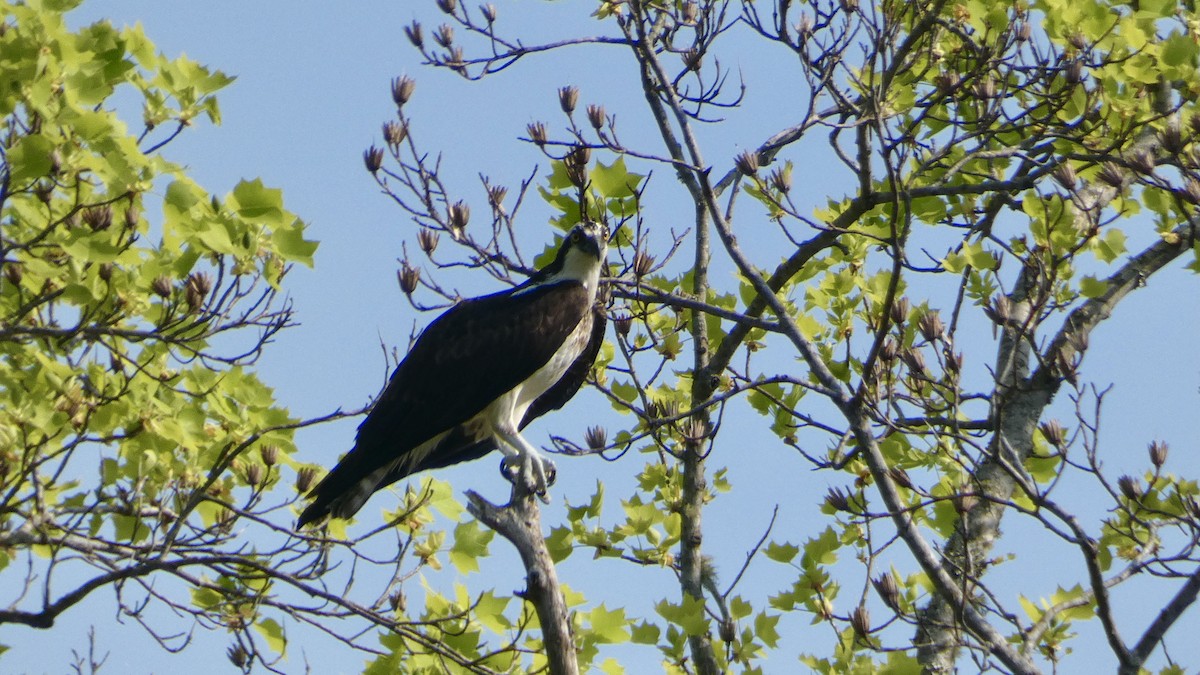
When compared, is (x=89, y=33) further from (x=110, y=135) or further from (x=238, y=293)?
(x=238, y=293)

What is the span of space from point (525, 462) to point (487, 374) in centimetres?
81

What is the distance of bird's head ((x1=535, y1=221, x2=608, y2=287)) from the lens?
7.15 meters

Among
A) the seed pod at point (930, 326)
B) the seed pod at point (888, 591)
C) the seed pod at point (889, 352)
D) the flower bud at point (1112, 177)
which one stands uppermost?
the flower bud at point (1112, 177)

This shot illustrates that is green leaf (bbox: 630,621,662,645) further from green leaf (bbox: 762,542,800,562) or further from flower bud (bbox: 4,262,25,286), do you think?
flower bud (bbox: 4,262,25,286)

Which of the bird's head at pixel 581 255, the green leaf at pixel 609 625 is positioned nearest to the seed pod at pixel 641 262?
the bird's head at pixel 581 255

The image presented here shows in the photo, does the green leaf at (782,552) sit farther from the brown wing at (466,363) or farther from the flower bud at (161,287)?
the flower bud at (161,287)

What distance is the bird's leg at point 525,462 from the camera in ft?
22.4

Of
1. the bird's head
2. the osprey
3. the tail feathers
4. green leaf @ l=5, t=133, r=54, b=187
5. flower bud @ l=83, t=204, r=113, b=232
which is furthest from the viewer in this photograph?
the bird's head

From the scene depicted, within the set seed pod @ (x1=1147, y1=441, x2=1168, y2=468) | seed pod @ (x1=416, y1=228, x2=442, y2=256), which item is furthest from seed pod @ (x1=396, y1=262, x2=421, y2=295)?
seed pod @ (x1=1147, y1=441, x2=1168, y2=468)

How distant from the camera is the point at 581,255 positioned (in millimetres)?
7578

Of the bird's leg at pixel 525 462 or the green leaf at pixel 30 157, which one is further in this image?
the bird's leg at pixel 525 462

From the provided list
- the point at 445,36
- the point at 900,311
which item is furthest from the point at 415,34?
the point at 900,311

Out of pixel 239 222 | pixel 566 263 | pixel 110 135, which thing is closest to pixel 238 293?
pixel 239 222

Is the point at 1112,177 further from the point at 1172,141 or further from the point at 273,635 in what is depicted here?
the point at 273,635
